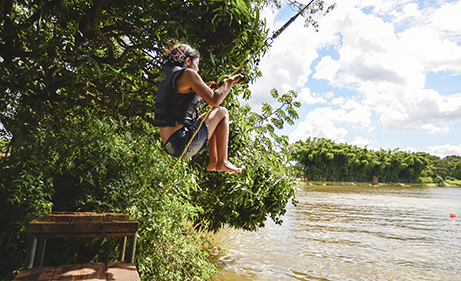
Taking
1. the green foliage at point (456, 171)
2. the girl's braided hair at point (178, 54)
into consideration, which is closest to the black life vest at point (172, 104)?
the girl's braided hair at point (178, 54)

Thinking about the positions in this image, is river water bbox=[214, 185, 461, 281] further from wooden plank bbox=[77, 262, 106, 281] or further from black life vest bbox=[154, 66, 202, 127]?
wooden plank bbox=[77, 262, 106, 281]

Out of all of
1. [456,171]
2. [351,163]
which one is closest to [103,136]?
[351,163]

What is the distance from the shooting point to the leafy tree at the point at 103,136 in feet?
11.4

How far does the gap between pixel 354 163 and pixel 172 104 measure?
73826mm

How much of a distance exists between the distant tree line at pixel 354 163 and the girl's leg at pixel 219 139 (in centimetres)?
6654

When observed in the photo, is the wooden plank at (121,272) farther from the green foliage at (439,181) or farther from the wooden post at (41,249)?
the green foliage at (439,181)

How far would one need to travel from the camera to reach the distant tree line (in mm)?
72312

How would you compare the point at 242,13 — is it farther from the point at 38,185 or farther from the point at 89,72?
the point at 38,185

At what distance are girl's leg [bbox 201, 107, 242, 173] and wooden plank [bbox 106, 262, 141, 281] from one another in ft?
4.31

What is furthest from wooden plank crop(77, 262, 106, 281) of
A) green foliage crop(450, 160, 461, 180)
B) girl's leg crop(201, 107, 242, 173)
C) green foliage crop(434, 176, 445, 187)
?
green foliage crop(450, 160, 461, 180)

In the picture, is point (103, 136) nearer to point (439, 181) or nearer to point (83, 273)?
point (83, 273)

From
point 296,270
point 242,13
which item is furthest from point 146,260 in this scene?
point 296,270

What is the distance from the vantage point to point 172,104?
3.14 metres

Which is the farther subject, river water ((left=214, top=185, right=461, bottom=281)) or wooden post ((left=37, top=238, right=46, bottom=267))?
river water ((left=214, top=185, right=461, bottom=281))
